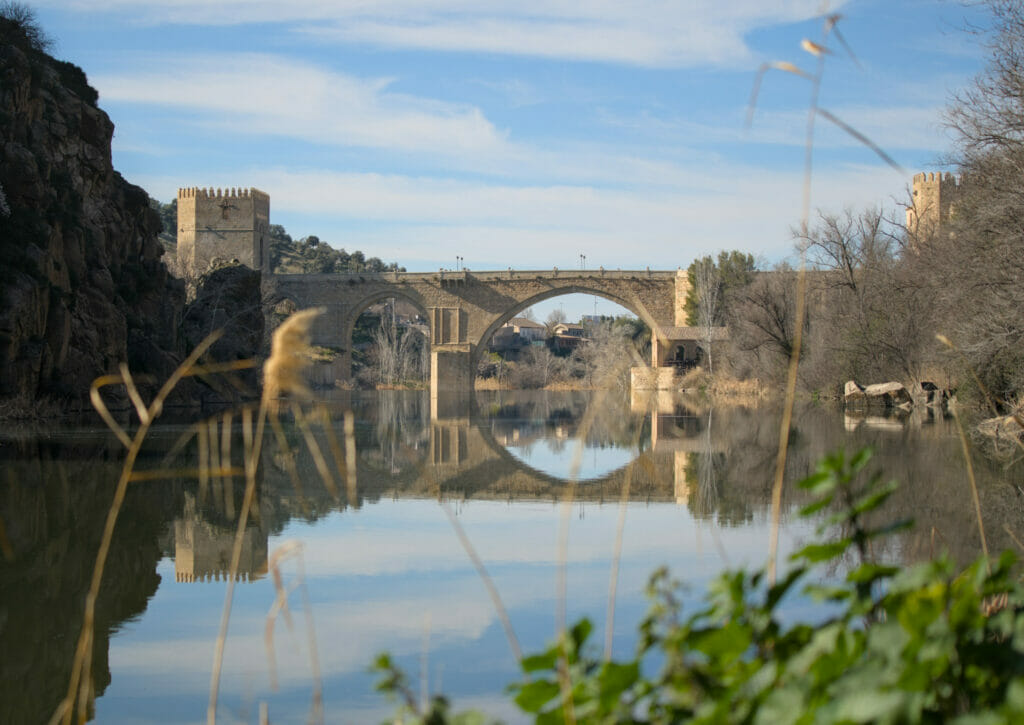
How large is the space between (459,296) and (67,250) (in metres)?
30.9

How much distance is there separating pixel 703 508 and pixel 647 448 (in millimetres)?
6541

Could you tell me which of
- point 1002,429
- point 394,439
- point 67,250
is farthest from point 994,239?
point 67,250

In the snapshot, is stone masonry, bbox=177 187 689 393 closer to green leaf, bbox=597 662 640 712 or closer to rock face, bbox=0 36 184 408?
rock face, bbox=0 36 184 408

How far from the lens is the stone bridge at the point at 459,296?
49344 mm

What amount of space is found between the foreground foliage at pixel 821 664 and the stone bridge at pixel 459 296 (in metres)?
46.3

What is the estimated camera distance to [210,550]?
7.00 m

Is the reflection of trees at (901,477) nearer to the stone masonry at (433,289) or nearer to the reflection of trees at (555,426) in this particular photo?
the reflection of trees at (555,426)

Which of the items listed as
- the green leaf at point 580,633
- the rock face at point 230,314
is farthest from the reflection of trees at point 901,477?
the rock face at point 230,314

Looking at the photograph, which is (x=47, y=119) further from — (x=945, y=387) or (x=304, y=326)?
(x=304, y=326)

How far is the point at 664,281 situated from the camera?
49.5 metres

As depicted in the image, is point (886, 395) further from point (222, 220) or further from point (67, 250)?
point (222, 220)

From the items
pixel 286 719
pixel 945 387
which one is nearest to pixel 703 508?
pixel 286 719

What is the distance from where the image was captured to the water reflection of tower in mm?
6312

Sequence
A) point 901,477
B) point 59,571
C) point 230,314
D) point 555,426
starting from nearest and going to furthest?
point 59,571 < point 901,477 < point 555,426 < point 230,314
